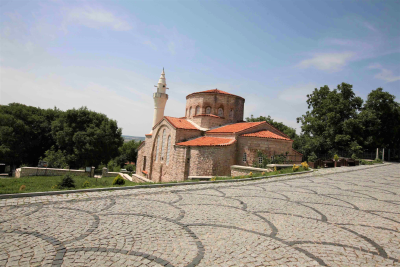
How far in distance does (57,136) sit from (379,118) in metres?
43.5

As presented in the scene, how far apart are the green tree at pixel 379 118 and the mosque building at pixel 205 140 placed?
1773 cm

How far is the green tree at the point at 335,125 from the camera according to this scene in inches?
1211

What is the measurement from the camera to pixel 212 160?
1812 centimetres

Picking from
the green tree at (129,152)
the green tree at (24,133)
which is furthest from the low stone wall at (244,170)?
the green tree at (129,152)

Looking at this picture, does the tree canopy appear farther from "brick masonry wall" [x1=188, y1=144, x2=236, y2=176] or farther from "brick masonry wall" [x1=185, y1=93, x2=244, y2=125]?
"brick masonry wall" [x1=188, y1=144, x2=236, y2=176]

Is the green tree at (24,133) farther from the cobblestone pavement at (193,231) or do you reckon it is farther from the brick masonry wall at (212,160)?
the cobblestone pavement at (193,231)

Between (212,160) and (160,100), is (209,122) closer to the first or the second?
(212,160)

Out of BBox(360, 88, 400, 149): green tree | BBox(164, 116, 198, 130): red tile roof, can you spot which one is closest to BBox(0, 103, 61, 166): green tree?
BBox(164, 116, 198, 130): red tile roof

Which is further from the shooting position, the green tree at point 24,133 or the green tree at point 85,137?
the green tree at point 85,137

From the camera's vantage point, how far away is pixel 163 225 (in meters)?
5.12

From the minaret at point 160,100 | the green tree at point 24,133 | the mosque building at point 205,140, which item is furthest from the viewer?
the minaret at point 160,100

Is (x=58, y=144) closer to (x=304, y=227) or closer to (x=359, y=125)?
(x=304, y=227)

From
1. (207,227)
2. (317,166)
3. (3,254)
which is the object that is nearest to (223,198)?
(207,227)

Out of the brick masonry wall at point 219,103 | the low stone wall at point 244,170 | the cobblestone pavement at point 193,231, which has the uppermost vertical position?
the brick masonry wall at point 219,103
